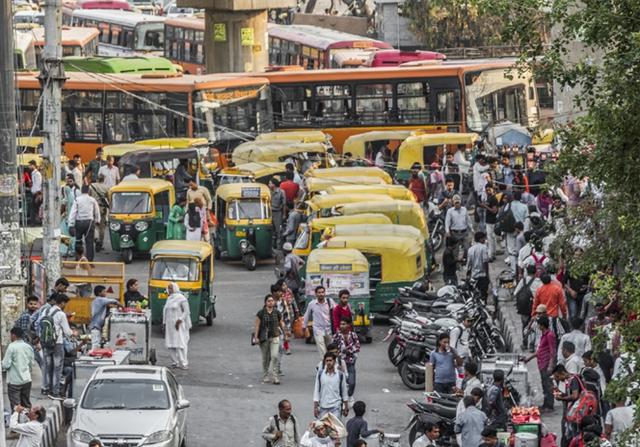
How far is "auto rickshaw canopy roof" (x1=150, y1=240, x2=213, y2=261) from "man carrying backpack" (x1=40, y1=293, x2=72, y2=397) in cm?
509

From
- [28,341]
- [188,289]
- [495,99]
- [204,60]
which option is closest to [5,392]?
[28,341]

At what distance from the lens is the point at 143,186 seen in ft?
124

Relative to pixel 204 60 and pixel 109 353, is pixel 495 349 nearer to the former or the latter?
pixel 109 353

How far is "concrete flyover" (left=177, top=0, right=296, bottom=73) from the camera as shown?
2408 inches

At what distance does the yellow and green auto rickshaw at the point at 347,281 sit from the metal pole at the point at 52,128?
4069 mm

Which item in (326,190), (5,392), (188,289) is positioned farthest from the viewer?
(326,190)

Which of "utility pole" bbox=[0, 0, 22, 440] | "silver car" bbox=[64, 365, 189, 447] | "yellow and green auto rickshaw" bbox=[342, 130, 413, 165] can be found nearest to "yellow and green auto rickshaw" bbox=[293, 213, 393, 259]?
"utility pole" bbox=[0, 0, 22, 440]

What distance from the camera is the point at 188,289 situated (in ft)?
104

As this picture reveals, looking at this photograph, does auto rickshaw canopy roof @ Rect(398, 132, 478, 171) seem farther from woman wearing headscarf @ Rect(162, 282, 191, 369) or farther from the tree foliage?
the tree foliage

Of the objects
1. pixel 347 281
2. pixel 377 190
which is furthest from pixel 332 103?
pixel 347 281

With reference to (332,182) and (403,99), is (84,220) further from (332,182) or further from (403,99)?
(403,99)

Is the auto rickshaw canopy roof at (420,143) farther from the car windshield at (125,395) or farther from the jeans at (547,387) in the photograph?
the car windshield at (125,395)

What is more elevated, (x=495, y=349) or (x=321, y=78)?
(x=321, y=78)

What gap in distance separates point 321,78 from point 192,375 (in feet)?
79.1
